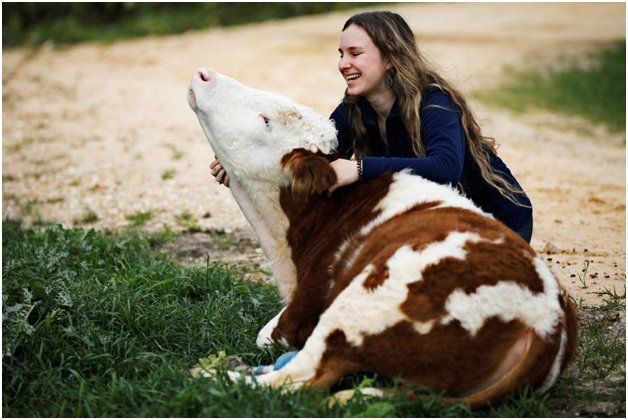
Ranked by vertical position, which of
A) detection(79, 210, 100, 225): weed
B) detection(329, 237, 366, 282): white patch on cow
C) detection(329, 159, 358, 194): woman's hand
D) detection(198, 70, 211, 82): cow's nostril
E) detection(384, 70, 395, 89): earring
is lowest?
detection(79, 210, 100, 225): weed

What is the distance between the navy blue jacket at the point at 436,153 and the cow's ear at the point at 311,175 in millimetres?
175

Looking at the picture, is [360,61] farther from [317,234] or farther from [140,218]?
[140,218]

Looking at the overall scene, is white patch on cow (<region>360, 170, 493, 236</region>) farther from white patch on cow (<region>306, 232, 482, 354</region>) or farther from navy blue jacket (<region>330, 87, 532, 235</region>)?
white patch on cow (<region>306, 232, 482, 354</region>)

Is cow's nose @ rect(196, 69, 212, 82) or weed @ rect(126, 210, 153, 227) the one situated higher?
cow's nose @ rect(196, 69, 212, 82)

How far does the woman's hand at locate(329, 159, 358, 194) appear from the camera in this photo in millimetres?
3898

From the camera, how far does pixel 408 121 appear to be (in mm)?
4352

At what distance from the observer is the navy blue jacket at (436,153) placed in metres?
4.02

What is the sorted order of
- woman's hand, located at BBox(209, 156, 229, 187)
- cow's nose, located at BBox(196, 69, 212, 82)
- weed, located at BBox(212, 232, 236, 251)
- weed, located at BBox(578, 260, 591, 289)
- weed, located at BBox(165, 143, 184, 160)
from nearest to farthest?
cow's nose, located at BBox(196, 69, 212, 82) → woman's hand, located at BBox(209, 156, 229, 187) → weed, located at BBox(578, 260, 591, 289) → weed, located at BBox(212, 232, 236, 251) → weed, located at BBox(165, 143, 184, 160)

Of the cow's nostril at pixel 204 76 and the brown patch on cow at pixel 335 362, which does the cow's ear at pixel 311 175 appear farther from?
the brown patch on cow at pixel 335 362

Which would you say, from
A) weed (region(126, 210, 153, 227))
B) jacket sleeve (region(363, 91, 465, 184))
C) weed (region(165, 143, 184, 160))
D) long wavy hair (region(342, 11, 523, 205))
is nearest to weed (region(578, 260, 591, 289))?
long wavy hair (region(342, 11, 523, 205))

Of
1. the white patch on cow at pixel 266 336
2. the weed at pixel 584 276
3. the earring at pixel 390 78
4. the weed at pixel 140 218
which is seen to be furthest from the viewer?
the weed at pixel 140 218

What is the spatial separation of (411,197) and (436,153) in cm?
36

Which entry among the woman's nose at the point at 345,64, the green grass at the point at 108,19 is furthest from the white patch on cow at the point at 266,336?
the green grass at the point at 108,19

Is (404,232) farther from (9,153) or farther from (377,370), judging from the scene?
(9,153)
